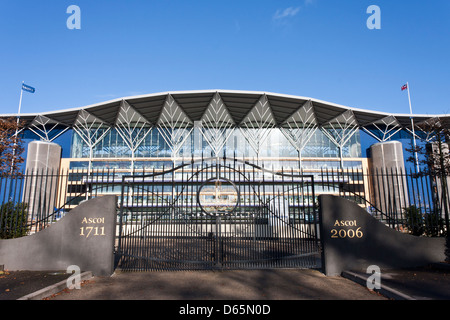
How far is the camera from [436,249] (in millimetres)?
10203

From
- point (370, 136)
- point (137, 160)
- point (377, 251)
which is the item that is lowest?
point (377, 251)

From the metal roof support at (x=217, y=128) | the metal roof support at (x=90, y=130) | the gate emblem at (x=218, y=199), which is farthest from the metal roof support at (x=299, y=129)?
the metal roof support at (x=90, y=130)

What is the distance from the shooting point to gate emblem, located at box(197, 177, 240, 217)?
33.6 feet

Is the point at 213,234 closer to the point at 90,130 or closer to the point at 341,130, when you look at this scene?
the point at 90,130

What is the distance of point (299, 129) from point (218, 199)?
29393mm

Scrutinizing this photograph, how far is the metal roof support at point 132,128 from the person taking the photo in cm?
5574

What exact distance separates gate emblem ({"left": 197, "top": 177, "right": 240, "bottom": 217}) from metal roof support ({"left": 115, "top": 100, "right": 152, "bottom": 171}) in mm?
19712

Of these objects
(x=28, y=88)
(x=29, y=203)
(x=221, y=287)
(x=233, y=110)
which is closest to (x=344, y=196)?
(x=221, y=287)

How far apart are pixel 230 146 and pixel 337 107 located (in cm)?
2145

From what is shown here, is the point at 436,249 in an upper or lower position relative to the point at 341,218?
lower
